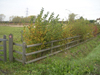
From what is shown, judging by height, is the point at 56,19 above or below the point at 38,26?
above

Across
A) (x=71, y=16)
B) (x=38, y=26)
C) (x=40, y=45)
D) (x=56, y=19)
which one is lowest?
(x=40, y=45)

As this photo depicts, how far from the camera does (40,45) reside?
17.9ft

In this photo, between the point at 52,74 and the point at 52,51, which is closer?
the point at 52,74

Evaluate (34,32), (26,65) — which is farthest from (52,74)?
(34,32)

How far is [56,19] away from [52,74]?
3394 millimetres

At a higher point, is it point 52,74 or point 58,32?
point 58,32

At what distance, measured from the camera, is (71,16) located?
9859 millimetres

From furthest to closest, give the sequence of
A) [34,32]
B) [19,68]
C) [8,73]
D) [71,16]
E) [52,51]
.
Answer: [71,16], [52,51], [34,32], [19,68], [8,73]

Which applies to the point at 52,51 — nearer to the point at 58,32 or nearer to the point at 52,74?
the point at 58,32

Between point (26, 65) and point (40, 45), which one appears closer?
point (26, 65)

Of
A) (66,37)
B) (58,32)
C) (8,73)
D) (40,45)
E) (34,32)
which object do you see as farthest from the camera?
(66,37)

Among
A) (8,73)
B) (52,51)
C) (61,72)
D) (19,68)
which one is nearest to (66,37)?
(52,51)

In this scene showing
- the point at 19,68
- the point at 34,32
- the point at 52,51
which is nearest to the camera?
the point at 19,68

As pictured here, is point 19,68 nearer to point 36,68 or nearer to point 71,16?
point 36,68
